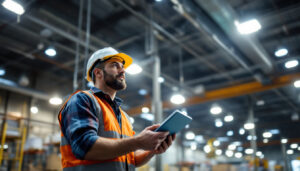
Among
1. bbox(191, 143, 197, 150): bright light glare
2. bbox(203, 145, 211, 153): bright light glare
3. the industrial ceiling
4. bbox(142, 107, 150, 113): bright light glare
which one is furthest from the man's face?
bbox(203, 145, 211, 153): bright light glare

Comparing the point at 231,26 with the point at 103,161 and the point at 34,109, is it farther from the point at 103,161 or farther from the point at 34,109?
the point at 34,109

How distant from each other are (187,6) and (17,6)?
136 inches

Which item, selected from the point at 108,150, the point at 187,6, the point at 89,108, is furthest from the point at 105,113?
the point at 187,6

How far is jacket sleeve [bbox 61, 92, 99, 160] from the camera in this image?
132 cm

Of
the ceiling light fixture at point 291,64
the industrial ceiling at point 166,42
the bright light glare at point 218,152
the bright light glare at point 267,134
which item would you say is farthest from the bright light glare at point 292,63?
the bright light glare at point 218,152

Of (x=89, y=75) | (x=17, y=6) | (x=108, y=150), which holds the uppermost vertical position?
(x=17, y=6)

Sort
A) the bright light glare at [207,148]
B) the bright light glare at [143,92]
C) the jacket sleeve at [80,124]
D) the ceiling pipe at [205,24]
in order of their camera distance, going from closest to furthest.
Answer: the jacket sleeve at [80,124], the ceiling pipe at [205,24], the bright light glare at [143,92], the bright light glare at [207,148]

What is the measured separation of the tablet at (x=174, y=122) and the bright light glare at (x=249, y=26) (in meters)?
5.41

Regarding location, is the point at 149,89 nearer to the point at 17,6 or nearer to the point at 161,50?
the point at 161,50

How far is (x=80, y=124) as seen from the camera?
137 centimetres

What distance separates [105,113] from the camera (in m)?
1.59

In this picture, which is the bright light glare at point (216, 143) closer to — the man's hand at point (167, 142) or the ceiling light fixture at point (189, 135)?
the ceiling light fixture at point (189, 135)

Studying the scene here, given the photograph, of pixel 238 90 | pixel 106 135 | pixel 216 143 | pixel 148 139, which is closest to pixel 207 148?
pixel 216 143

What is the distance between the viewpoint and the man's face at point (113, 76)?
185cm
